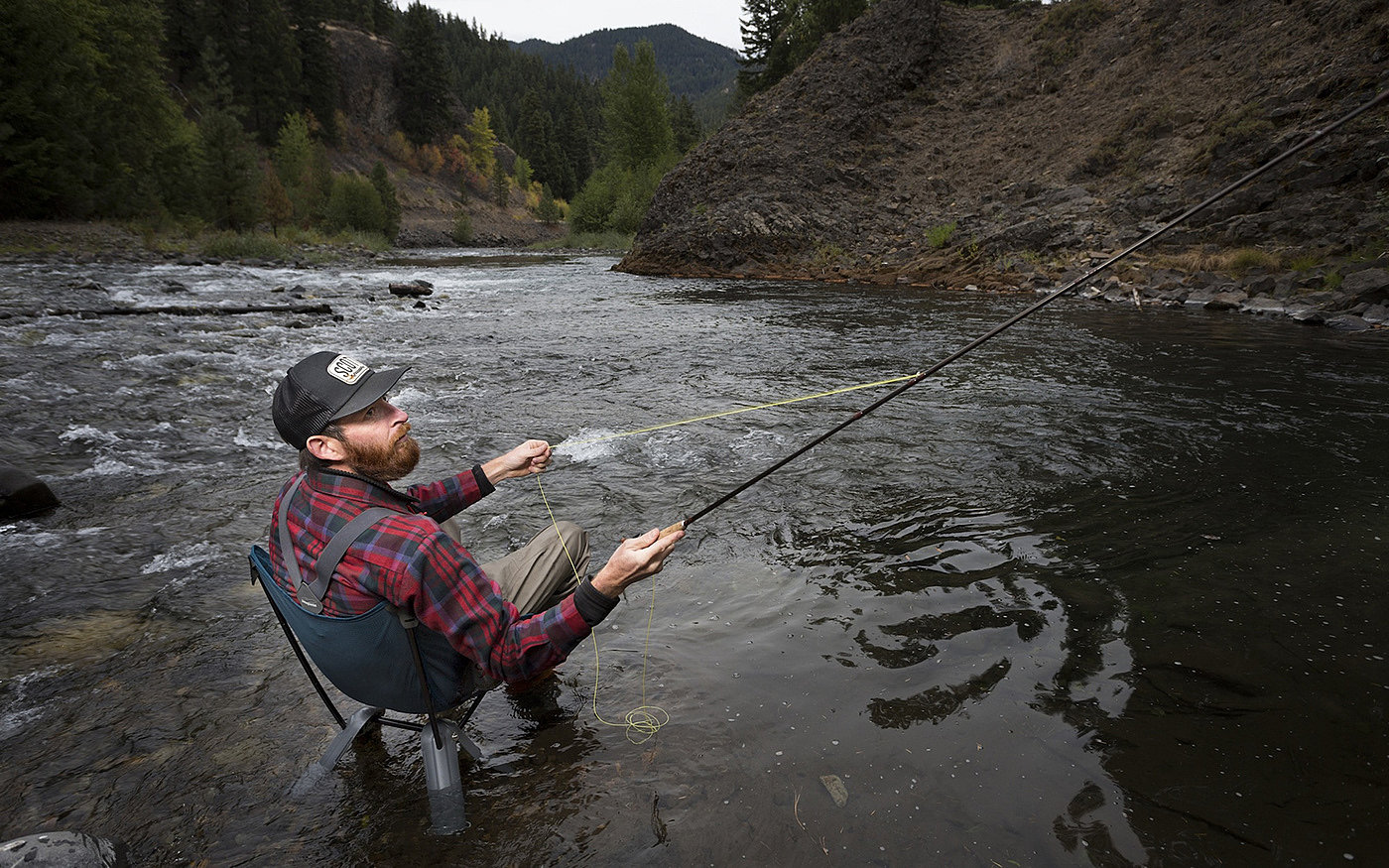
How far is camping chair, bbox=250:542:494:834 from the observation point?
2232mm

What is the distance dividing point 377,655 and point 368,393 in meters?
0.91

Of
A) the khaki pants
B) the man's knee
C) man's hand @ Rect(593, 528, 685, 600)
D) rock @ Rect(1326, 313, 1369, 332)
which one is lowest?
the khaki pants

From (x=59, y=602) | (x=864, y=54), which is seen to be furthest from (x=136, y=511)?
(x=864, y=54)

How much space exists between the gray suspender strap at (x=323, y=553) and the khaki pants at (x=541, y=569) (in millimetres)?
632

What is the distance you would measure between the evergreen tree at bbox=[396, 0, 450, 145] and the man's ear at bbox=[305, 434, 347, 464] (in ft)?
385

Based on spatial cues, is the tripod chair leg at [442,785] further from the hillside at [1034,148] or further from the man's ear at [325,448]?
the hillside at [1034,148]

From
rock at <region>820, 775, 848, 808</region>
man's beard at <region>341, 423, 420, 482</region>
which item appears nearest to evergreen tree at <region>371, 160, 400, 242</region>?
man's beard at <region>341, 423, 420, 482</region>

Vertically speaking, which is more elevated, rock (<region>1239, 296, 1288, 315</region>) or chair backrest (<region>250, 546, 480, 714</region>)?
rock (<region>1239, 296, 1288, 315</region>)

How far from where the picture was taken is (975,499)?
5590mm

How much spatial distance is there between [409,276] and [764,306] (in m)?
17.7

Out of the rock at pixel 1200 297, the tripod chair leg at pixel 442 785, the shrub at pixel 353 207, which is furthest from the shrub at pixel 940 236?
the shrub at pixel 353 207

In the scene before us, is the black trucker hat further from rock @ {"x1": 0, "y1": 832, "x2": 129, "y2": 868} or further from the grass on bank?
the grass on bank

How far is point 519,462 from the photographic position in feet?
11.0

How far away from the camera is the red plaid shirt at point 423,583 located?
2188 millimetres
